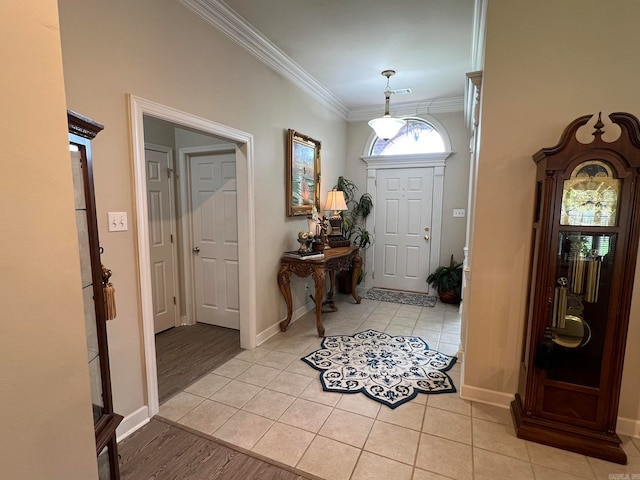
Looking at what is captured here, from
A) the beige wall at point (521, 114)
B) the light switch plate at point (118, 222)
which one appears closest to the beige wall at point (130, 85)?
the light switch plate at point (118, 222)

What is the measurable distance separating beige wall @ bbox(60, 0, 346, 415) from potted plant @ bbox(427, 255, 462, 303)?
300 centimetres

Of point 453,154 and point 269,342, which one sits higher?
point 453,154

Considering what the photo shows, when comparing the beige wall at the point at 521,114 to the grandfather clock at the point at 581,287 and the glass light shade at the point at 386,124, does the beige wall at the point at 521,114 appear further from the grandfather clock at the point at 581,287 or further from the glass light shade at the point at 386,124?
the glass light shade at the point at 386,124

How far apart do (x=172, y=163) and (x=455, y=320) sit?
3774mm

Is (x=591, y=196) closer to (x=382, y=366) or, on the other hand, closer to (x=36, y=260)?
(x=382, y=366)

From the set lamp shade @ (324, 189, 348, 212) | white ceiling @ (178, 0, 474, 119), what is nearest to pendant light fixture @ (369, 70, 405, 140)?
white ceiling @ (178, 0, 474, 119)

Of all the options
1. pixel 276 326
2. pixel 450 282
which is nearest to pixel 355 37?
pixel 276 326

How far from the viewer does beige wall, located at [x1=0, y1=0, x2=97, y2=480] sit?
0.66 m

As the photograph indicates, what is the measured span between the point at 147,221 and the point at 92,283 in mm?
764

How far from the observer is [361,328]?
3.67 meters

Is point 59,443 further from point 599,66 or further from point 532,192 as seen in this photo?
point 599,66

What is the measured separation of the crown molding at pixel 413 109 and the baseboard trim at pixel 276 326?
10.00ft

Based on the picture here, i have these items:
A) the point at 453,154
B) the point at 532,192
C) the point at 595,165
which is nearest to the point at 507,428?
the point at 532,192

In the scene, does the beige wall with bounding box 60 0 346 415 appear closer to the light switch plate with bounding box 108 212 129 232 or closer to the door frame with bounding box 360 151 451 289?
the light switch plate with bounding box 108 212 129 232
